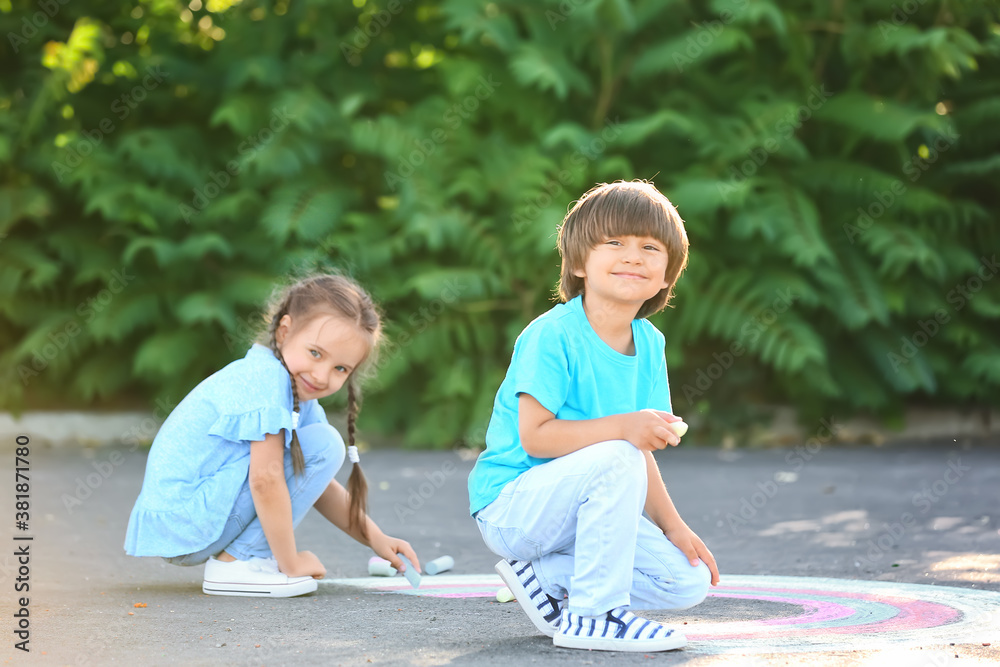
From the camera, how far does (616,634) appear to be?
2.21 meters

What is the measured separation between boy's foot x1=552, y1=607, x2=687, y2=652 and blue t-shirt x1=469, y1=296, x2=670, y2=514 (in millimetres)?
342

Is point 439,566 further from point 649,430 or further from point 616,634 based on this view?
point 649,430

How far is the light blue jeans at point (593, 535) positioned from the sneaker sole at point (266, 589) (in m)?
Result: 0.76

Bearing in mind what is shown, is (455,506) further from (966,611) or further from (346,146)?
(346,146)

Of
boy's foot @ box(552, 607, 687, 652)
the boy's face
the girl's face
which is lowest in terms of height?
boy's foot @ box(552, 607, 687, 652)

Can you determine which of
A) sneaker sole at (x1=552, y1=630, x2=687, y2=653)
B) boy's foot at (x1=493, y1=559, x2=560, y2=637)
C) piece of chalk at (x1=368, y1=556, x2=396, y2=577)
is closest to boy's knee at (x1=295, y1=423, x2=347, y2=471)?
piece of chalk at (x1=368, y1=556, x2=396, y2=577)

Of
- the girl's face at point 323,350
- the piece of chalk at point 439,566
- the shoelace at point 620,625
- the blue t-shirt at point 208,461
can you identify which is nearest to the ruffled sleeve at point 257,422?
the blue t-shirt at point 208,461

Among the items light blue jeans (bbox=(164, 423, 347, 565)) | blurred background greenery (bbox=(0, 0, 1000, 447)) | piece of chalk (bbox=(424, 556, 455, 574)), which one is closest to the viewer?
light blue jeans (bbox=(164, 423, 347, 565))

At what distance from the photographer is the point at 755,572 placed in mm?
3537

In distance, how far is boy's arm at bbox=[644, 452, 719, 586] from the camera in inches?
96.5

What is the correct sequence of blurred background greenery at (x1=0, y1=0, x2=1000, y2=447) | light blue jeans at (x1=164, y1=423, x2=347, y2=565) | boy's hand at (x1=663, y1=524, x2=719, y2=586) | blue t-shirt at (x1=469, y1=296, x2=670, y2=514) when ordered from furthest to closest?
1. blurred background greenery at (x1=0, y1=0, x2=1000, y2=447)
2. light blue jeans at (x1=164, y1=423, x2=347, y2=565)
3. boy's hand at (x1=663, y1=524, x2=719, y2=586)
4. blue t-shirt at (x1=469, y1=296, x2=670, y2=514)

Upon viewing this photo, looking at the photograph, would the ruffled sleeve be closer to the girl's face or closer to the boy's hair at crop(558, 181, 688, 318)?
the girl's face

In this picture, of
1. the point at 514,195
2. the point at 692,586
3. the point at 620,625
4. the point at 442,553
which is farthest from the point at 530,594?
the point at 514,195

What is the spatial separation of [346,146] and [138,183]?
1.58m
